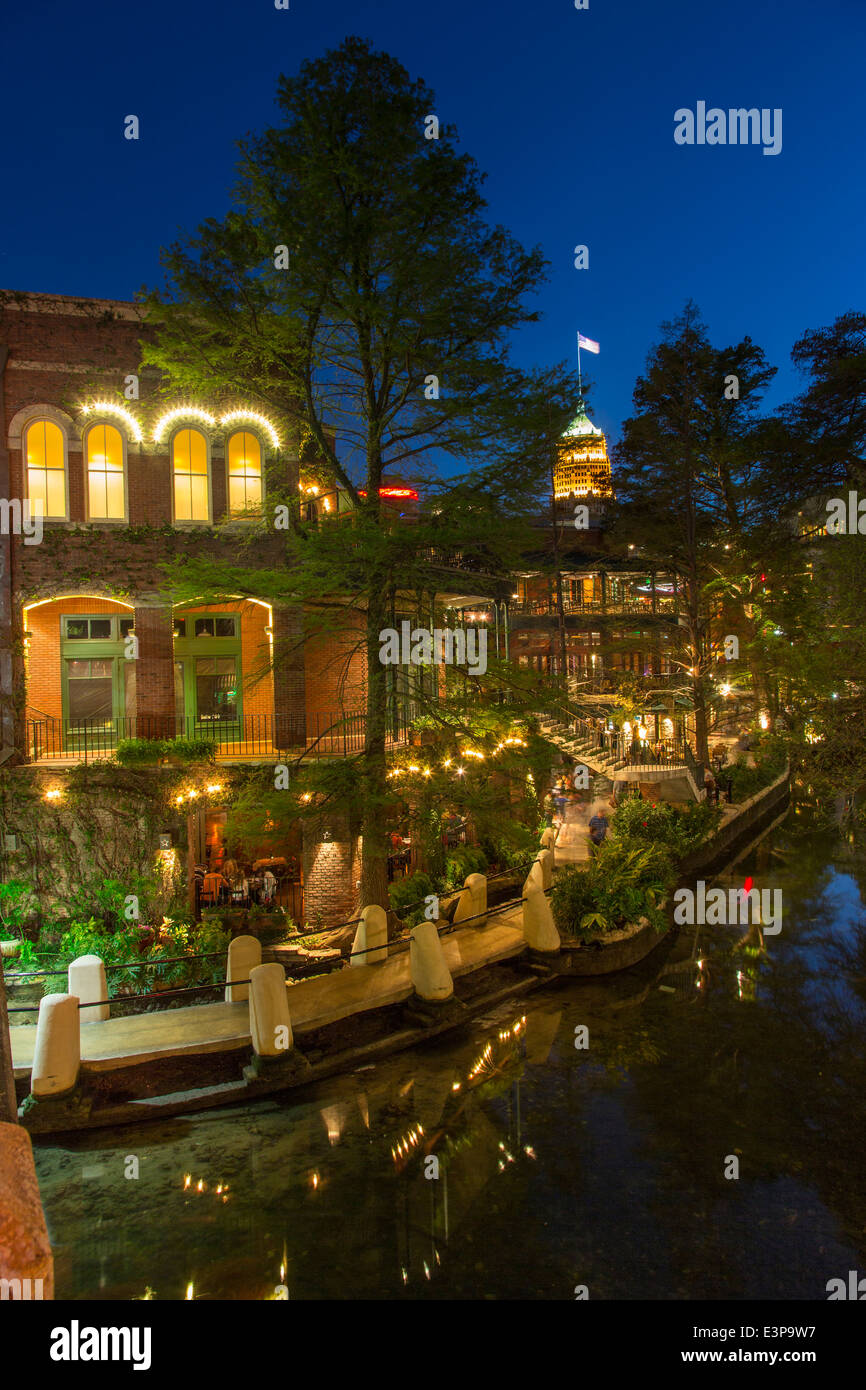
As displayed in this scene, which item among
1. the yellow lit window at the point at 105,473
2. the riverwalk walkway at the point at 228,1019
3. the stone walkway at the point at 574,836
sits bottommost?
the riverwalk walkway at the point at 228,1019

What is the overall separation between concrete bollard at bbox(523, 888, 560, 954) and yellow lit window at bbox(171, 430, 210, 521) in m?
10.9

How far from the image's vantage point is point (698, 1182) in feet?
26.5

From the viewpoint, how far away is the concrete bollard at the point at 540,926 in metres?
14.0

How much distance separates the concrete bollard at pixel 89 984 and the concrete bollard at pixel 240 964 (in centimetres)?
175

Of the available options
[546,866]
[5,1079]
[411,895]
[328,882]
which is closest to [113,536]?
[328,882]

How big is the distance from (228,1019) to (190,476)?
11761mm

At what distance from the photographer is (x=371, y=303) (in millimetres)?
10727

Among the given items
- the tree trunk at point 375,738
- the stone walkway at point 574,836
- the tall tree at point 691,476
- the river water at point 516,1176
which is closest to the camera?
the river water at point 516,1176

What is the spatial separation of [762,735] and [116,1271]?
1348 inches

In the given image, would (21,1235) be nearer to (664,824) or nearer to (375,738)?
(375,738)

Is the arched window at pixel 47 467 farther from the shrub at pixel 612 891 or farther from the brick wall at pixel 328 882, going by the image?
the shrub at pixel 612 891

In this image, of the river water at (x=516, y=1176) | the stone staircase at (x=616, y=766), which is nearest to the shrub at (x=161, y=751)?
the river water at (x=516, y=1176)
